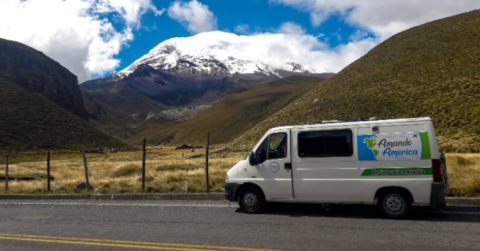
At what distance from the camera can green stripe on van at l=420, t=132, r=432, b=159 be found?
8.77m

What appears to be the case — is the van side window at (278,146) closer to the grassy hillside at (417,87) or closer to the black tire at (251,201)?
the black tire at (251,201)

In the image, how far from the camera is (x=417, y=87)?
54.2 metres

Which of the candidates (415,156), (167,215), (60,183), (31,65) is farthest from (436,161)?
(31,65)

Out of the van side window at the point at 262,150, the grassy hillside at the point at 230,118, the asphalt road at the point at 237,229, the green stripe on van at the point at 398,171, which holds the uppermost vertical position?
the grassy hillside at the point at 230,118

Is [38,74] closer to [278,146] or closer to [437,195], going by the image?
[278,146]

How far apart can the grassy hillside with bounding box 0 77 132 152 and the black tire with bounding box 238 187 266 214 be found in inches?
2601

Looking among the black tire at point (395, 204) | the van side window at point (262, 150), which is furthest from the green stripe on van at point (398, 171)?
the van side window at point (262, 150)

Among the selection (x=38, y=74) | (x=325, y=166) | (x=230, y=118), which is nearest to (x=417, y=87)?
(x=325, y=166)

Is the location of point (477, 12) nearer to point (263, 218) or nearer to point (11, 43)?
point (263, 218)

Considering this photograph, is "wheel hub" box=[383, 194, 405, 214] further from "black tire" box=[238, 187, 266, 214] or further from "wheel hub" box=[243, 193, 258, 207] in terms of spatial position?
"wheel hub" box=[243, 193, 258, 207]

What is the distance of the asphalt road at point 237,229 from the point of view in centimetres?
717

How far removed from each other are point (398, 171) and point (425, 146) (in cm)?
76

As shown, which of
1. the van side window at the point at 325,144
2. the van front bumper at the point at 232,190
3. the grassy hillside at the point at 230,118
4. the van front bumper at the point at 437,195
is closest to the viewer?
the van front bumper at the point at 437,195

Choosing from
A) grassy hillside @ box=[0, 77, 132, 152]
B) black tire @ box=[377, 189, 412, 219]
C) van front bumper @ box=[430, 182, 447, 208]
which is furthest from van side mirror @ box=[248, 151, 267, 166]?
grassy hillside @ box=[0, 77, 132, 152]
